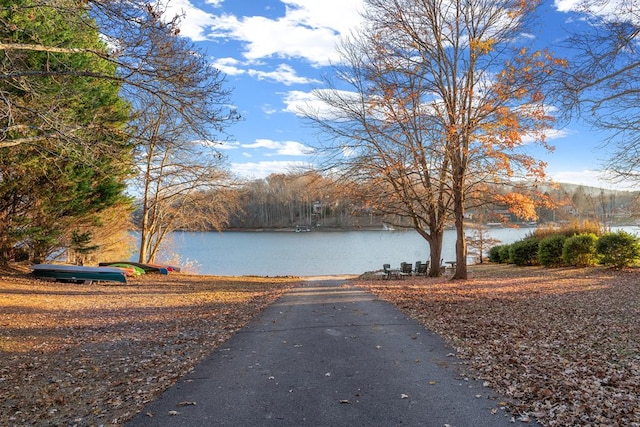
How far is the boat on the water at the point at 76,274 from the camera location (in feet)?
50.7

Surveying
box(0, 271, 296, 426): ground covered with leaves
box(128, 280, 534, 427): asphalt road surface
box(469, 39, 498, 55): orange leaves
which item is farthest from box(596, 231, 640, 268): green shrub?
box(0, 271, 296, 426): ground covered with leaves

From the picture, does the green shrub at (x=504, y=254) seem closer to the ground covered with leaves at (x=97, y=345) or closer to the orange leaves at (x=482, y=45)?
the orange leaves at (x=482, y=45)

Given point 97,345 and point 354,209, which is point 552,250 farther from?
point 97,345

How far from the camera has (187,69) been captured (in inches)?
294

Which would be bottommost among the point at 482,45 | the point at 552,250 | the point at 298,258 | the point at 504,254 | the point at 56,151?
the point at 298,258

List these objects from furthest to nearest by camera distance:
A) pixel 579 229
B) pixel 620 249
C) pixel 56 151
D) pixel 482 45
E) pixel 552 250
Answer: pixel 579 229 < pixel 552 250 < pixel 620 249 < pixel 482 45 < pixel 56 151

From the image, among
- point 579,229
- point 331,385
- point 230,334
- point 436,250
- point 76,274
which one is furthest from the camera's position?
point 579,229

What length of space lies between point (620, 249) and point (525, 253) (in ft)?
23.8

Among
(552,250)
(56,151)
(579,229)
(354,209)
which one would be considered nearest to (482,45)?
(354,209)

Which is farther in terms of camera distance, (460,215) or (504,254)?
(504,254)

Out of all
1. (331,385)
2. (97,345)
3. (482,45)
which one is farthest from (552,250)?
(97,345)

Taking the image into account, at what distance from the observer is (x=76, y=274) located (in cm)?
1568

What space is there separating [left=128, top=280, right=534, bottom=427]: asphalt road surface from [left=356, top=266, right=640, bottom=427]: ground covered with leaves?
1.25 feet

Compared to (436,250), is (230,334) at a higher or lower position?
lower
